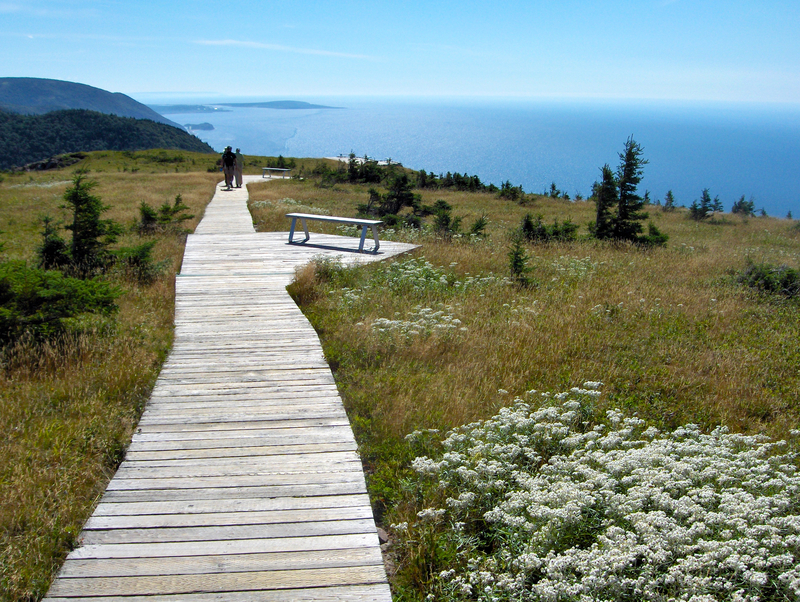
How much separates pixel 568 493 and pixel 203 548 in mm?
2163

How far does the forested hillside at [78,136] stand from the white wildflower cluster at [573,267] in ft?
464

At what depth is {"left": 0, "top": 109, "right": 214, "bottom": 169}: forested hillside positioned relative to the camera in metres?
134

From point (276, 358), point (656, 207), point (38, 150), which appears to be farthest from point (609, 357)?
point (38, 150)

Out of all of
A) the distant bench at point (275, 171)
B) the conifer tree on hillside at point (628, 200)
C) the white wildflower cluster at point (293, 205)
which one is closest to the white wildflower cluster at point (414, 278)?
the conifer tree on hillside at point (628, 200)

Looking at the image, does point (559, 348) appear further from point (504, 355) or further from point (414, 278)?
point (414, 278)

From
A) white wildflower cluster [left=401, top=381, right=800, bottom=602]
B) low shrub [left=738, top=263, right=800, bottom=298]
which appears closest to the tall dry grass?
low shrub [left=738, top=263, right=800, bottom=298]

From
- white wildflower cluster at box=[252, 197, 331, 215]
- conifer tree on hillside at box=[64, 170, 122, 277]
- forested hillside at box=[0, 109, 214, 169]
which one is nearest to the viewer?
conifer tree on hillside at box=[64, 170, 122, 277]

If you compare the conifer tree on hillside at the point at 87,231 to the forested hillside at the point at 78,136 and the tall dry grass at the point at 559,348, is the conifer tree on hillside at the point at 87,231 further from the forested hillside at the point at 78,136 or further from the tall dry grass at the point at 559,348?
the forested hillside at the point at 78,136

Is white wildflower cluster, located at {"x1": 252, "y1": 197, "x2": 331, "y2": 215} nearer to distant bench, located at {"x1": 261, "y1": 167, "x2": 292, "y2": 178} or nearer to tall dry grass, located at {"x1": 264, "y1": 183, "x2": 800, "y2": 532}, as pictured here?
tall dry grass, located at {"x1": 264, "y1": 183, "x2": 800, "y2": 532}

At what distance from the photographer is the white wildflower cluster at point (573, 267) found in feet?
33.9

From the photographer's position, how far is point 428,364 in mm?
5988

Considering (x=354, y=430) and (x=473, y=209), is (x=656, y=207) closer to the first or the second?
(x=473, y=209)

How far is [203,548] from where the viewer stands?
293cm

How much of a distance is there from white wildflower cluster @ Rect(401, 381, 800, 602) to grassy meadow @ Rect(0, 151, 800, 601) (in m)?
0.37
